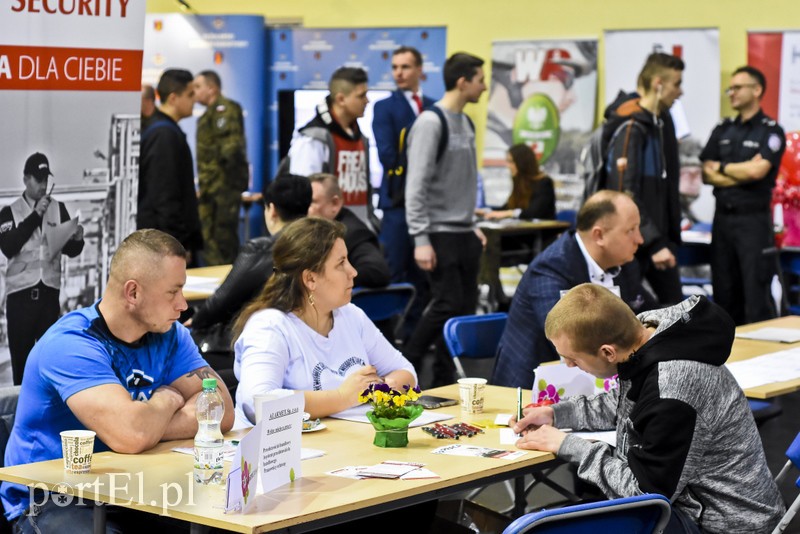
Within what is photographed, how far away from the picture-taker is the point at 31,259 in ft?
12.3

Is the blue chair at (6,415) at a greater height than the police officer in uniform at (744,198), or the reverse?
the police officer in uniform at (744,198)

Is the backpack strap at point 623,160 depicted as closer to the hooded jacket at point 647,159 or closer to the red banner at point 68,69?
the hooded jacket at point 647,159

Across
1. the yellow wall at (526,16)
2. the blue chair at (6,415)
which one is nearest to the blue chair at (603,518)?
the blue chair at (6,415)

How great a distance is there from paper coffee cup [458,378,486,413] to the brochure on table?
79cm

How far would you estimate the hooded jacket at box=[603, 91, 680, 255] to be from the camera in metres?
6.51

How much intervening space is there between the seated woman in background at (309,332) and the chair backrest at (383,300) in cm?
148

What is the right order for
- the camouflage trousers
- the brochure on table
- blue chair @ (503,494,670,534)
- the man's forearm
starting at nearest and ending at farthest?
1. blue chair @ (503,494,670,534)
2. the brochure on table
3. the man's forearm
4. the camouflage trousers

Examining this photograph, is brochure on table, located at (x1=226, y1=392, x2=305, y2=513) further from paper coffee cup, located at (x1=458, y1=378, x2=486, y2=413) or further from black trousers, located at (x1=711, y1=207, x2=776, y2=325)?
black trousers, located at (x1=711, y1=207, x2=776, y2=325)

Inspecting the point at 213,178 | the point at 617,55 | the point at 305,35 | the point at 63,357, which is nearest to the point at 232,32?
the point at 305,35

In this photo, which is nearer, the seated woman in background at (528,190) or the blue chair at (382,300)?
the blue chair at (382,300)

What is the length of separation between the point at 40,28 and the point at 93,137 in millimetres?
399

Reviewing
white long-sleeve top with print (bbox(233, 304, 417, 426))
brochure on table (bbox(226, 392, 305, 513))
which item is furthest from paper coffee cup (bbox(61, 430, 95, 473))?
white long-sleeve top with print (bbox(233, 304, 417, 426))

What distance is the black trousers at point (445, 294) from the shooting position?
20.8 ft

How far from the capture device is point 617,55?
941 centimetres
